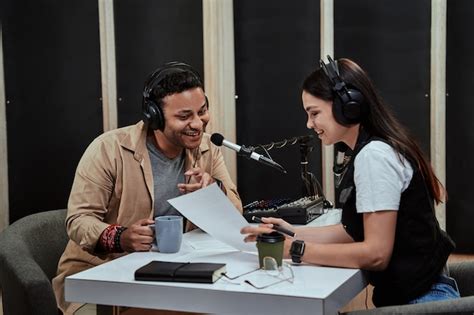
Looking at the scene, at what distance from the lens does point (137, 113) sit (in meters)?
3.43

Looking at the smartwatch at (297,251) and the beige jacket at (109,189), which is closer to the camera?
the smartwatch at (297,251)

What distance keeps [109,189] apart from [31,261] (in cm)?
42

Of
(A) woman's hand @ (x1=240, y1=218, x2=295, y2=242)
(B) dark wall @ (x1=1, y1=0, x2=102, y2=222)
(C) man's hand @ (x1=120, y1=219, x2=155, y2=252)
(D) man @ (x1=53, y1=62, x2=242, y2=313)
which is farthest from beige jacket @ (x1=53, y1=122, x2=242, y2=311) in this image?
(B) dark wall @ (x1=1, y1=0, x2=102, y2=222)

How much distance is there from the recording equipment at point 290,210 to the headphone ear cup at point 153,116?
47 centimetres

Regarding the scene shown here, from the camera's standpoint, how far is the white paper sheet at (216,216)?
1.81 m

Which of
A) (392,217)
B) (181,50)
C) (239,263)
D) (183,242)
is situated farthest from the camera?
(181,50)

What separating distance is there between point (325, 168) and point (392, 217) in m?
1.60

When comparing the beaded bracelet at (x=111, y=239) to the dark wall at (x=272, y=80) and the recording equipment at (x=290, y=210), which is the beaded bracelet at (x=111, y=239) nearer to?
the recording equipment at (x=290, y=210)

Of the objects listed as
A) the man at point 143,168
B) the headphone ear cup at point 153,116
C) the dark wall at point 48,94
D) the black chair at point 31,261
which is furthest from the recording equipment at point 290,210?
the dark wall at point 48,94

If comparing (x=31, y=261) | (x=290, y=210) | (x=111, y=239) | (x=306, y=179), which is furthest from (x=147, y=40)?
(x=31, y=261)

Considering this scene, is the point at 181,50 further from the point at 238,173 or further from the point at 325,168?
the point at 325,168

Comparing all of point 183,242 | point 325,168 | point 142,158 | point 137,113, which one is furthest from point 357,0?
point 183,242

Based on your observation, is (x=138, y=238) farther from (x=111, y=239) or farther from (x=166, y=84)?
(x=166, y=84)

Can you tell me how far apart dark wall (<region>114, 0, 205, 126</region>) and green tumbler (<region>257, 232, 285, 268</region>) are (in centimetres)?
182
